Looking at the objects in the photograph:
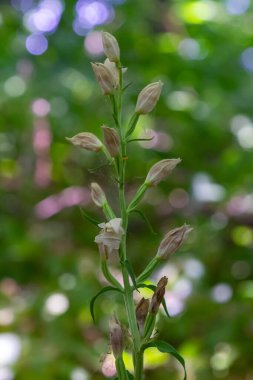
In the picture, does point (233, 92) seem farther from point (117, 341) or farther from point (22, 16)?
point (117, 341)

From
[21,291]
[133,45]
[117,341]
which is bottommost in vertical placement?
[21,291]

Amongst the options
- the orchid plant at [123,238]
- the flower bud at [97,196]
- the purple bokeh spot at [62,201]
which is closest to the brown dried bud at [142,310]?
the orchid plant at [123,238]

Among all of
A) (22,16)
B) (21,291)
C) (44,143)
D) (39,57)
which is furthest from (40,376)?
(22,16)

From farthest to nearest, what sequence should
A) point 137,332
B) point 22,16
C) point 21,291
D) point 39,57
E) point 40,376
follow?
1. point 22,16
2. point 39,57
3. point 21,291
4. point 40,376
5. point 137,332

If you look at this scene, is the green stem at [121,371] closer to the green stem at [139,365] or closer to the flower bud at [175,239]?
the green stem at [139,365]

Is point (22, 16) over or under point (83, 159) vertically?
over

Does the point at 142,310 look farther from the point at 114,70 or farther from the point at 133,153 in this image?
the point at 133,153

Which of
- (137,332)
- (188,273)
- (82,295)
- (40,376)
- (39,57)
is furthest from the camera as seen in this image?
(39,57)

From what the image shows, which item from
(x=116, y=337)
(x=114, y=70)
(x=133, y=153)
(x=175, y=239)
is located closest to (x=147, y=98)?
(x=114, y=70)
